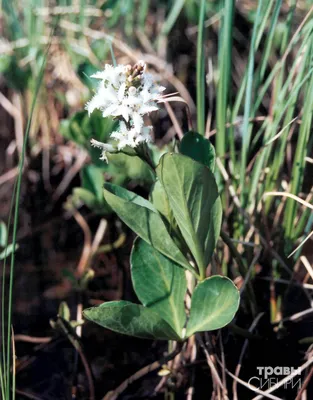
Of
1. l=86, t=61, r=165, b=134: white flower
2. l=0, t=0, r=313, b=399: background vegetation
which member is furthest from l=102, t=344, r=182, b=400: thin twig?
l=86, t=61, r=165, b=134: white flower

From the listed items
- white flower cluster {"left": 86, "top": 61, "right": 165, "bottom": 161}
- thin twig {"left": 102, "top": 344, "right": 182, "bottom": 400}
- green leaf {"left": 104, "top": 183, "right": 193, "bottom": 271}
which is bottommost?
thin twig {"left": 102, "top": 344, "right": 182, "bottom": 400}

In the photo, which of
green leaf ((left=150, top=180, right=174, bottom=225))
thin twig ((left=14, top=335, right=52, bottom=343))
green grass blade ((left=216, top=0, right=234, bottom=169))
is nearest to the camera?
green leaf ((left=150, top=180, right=174, bottom=225))

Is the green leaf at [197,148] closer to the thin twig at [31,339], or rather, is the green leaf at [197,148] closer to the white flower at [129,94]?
the white flower at [129,94]

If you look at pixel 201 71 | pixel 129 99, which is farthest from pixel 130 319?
pixel 201 71

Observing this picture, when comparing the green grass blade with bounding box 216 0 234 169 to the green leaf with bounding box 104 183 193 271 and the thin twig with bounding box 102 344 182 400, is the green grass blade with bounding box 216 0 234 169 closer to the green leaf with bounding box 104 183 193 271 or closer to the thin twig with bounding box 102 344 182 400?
the green leaf with bounding box 104 183 193 271

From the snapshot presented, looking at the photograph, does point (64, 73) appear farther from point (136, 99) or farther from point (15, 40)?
point (136, 99)

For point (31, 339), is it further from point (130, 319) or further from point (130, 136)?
point (130, 136)
